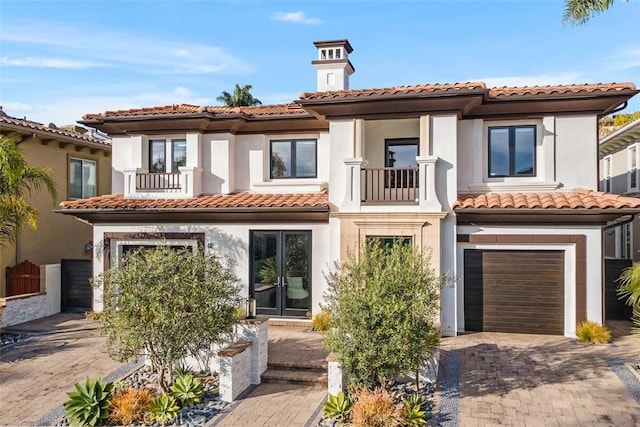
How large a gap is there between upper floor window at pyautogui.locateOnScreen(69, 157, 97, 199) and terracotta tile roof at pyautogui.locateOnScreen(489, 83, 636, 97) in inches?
694

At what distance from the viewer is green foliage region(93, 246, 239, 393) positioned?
362 inches

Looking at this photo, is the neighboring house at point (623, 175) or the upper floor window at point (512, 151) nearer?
the upper floor window at point (512, 151)

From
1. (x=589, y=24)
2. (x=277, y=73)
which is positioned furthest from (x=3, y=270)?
(x=589, y=24)

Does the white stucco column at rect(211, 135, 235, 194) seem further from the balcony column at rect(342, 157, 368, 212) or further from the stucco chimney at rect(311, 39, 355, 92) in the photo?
the balcony column at rect(342, 157, 368, 212)

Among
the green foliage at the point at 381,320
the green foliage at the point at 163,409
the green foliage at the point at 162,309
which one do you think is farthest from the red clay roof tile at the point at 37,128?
the green foliage at the point at 381,320

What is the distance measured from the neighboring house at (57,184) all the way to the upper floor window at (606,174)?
2405cm

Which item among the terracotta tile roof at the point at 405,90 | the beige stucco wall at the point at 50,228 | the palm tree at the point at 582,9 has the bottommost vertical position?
the beige stucco wall at the point at 50,228

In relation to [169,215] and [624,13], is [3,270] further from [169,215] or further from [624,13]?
[624,13]

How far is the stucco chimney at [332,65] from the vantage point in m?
18.4

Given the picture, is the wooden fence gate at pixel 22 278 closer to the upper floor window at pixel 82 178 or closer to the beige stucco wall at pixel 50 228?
the beige stucco wall at pixel 50 228

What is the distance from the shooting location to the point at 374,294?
29.0 feet

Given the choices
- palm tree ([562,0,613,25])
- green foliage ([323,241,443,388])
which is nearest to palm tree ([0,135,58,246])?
green foliage ([323,241,443,388])

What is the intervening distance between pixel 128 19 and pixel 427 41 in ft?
28.7

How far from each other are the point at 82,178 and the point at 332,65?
12.5 metres
